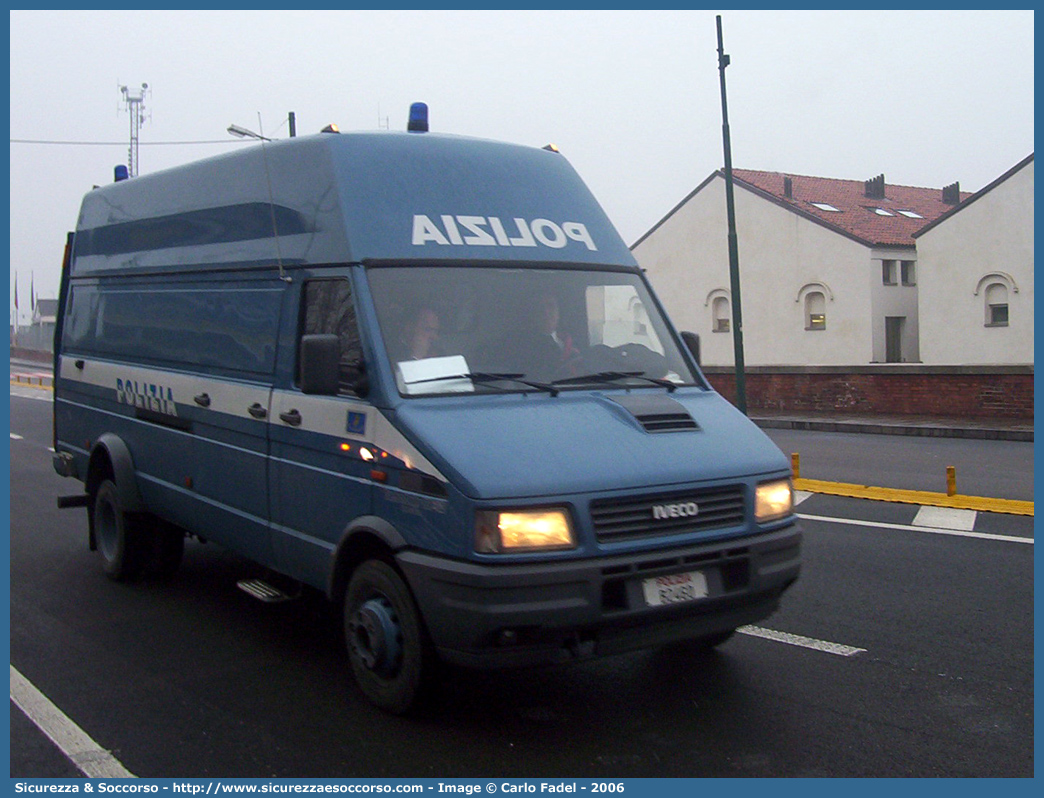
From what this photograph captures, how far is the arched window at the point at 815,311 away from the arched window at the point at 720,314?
3689mm

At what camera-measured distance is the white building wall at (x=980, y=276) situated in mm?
38219

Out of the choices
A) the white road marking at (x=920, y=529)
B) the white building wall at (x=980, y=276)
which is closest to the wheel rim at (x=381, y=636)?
the white road marking at (x=920, y=529)

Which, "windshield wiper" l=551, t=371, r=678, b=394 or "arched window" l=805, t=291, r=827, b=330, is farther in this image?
"arched window" l=805, t=291, r=827, b=330

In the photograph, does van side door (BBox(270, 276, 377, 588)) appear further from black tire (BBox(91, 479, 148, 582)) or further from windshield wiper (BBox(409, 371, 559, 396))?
black tire (BBox(91, 479, 148, 582))

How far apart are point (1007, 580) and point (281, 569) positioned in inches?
195

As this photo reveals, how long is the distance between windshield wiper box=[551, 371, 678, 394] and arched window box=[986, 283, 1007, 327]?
A: 123 ft

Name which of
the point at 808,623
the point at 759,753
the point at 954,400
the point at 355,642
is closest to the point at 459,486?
the point at 355,642

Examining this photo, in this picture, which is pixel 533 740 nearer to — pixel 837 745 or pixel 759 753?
pixel 759 753

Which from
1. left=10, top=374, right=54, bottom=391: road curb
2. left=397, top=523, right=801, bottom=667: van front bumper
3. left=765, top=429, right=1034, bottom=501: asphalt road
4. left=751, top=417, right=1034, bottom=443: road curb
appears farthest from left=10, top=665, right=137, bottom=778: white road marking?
left=10, top=374, right=54, bottom=391: road curb

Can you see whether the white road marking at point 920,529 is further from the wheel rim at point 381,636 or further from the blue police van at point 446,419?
the wheel rim at point 381,636

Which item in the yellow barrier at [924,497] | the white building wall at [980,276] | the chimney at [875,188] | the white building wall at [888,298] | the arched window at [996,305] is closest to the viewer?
the yellow barrier at [924,497]

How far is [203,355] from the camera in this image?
22.5 ft

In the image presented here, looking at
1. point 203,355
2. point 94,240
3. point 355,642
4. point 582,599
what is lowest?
point 355,642

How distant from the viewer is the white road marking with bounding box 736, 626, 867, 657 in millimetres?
5957
